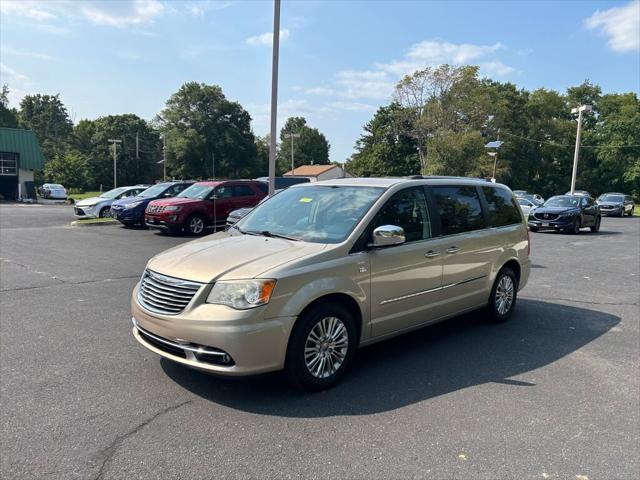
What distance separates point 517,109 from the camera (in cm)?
6744

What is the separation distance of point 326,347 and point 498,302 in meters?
3.12

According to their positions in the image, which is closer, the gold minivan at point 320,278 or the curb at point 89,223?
the gold minivan at point 320,278

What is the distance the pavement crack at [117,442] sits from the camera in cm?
303

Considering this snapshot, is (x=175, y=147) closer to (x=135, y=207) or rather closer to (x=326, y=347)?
(x=135, y=207)

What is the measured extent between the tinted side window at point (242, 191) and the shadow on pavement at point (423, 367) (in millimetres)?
11242

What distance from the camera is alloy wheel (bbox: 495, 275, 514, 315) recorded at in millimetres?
6418

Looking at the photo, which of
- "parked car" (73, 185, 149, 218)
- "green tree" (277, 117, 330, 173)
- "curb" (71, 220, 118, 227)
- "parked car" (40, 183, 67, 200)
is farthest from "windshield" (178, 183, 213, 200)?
"green tree" (277, 117, 330, 173)

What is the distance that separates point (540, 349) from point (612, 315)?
94.1 inches

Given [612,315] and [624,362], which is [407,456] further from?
[612,315]

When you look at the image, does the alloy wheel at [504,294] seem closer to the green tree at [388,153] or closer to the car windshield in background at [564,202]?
the car windshield in background at [564,202]

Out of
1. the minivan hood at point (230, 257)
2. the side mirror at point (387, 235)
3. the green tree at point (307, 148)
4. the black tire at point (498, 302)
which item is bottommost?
the black tire at point (498, 302)

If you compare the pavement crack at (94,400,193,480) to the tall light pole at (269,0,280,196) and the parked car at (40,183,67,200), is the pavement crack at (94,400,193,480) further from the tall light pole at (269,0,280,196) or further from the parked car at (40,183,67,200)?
the parked car at (40,183,67,200)

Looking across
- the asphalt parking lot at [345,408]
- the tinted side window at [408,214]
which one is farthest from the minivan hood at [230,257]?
the asphalt parking lot at [345,408]

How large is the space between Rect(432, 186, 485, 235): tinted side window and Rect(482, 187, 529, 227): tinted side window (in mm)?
283
